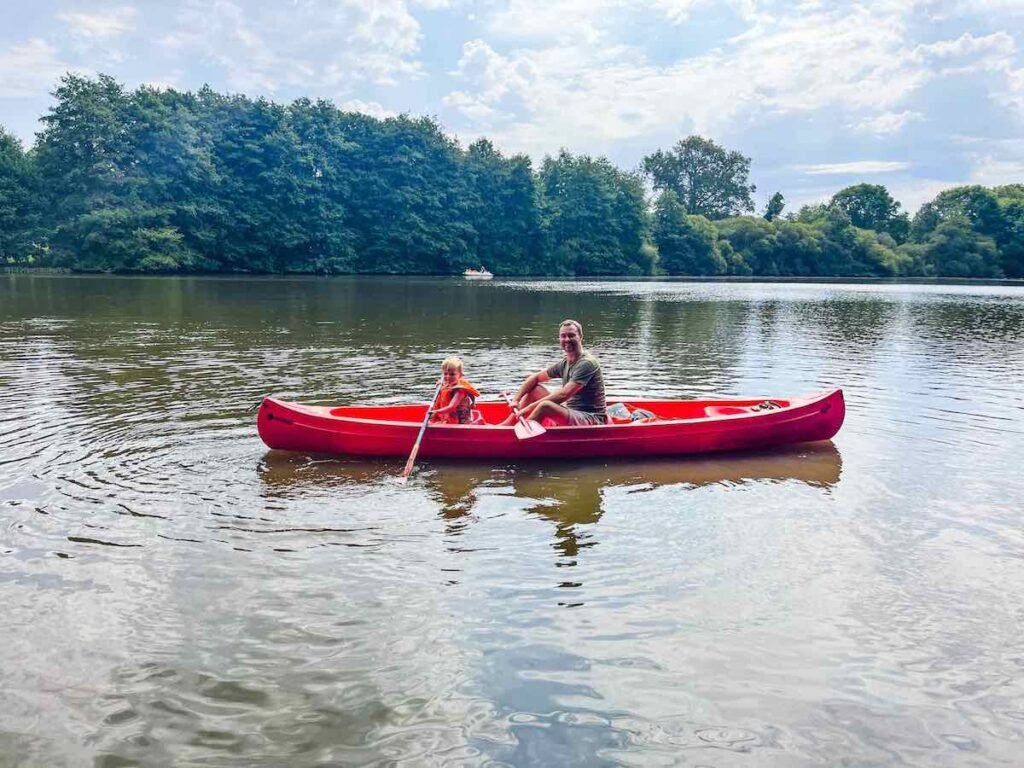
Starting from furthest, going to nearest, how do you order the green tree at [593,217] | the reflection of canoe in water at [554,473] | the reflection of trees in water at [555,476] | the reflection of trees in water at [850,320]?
1. the green tree at [593,217]
2. the reflection of trees in water at [850,320]
3. the reflection of canoe in water at [554,473]
4. the reflection of trees in water at [555,476]

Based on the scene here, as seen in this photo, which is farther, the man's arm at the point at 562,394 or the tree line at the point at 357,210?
the tree line at the point at 357,210

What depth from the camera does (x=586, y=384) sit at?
10297mm

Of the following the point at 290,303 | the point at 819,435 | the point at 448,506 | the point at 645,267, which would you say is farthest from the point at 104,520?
the point at 645,267

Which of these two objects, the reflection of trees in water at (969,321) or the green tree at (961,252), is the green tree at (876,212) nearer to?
the green tree at (961,252)

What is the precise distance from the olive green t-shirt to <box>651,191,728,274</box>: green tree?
92.3 metres

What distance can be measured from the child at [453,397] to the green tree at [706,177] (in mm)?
128508

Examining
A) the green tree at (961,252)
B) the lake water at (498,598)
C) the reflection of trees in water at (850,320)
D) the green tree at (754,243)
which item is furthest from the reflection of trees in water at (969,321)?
the green tree at (961,252)

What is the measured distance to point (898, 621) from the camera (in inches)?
233

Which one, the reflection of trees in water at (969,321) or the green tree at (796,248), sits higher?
the green tree at (796,248)

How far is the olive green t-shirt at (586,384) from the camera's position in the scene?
10.3 metres

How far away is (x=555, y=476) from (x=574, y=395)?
125cm

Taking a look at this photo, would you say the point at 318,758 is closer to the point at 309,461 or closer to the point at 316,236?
the point at 309,461

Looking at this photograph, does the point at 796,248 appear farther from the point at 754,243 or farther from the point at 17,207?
the point at 17,207

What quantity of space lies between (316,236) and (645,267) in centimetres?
3892
